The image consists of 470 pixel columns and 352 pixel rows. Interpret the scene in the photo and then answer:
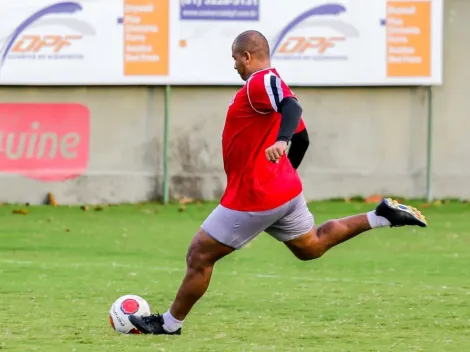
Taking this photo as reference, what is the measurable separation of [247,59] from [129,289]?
3.36 m

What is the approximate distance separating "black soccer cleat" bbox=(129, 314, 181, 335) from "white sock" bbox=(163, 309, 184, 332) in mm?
27

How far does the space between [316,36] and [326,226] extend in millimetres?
10253

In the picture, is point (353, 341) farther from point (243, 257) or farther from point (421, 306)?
point (243, 257)

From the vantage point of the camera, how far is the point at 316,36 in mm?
19141

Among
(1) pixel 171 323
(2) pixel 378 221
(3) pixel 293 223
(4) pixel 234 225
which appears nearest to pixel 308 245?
(3) pixel 293 223

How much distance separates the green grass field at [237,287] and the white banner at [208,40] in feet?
6.71

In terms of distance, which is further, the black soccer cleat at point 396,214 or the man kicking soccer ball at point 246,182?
the black soccer cleat at point 396,214

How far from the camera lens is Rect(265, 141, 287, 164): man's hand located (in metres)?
8.06

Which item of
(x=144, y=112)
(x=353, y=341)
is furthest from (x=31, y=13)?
(x=353, y=341)

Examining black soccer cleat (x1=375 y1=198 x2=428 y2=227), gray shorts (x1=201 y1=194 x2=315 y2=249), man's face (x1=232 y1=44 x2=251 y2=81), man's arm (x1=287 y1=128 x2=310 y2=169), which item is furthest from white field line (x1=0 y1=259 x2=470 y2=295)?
man's face (x1=232 y1=44 x2=251 y2=81)

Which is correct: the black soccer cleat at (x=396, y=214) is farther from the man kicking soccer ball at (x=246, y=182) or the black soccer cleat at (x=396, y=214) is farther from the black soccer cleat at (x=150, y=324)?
the black soccer cleat at (x=150, y=324)

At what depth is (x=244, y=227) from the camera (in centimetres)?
859

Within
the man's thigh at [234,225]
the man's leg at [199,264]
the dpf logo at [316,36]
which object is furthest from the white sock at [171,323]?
the dpf logo at [316,36]

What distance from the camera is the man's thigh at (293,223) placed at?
8.80m
